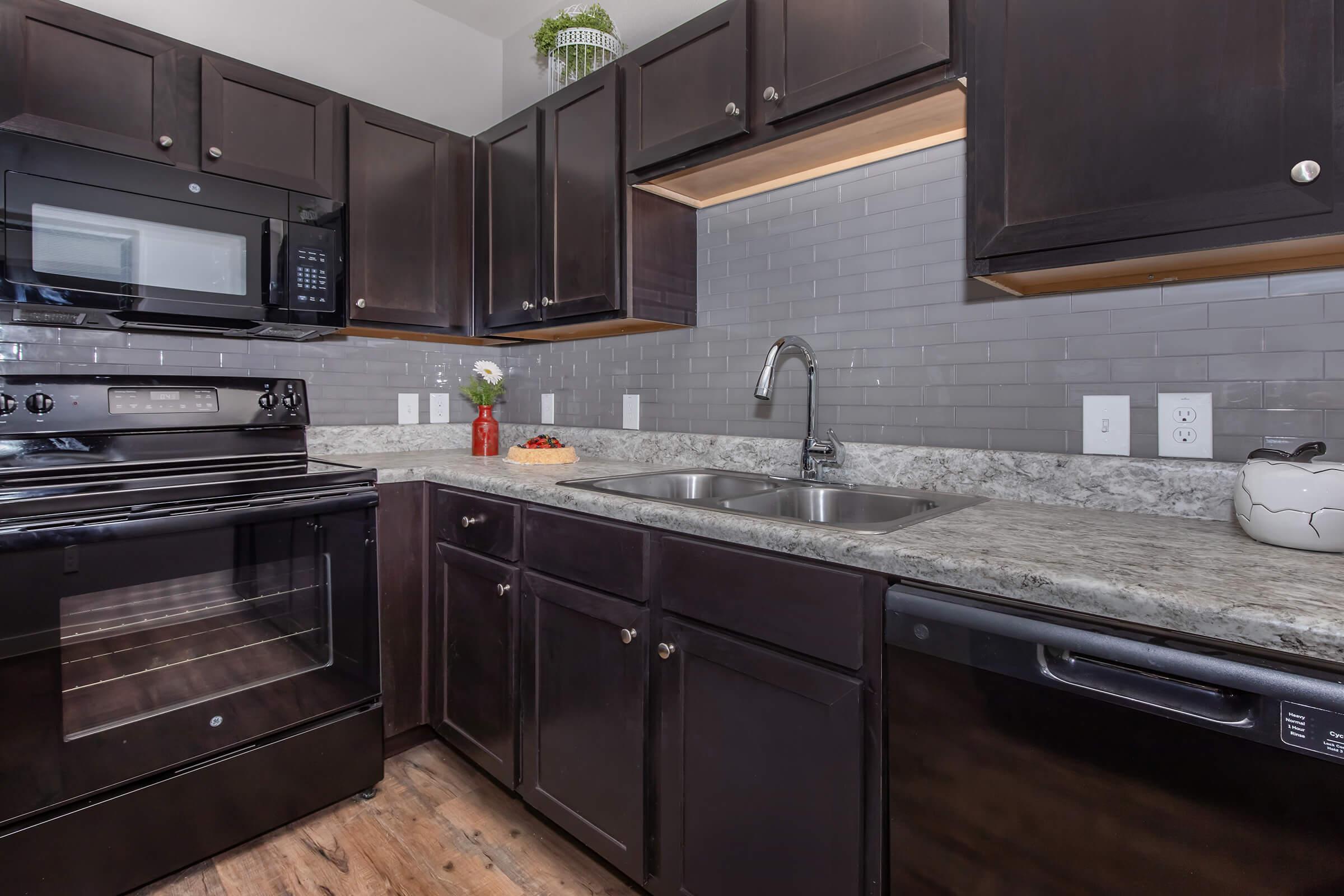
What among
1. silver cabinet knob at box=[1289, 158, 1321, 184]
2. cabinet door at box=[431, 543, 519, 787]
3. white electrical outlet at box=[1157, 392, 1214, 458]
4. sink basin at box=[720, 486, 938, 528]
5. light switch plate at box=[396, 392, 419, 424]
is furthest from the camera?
light switch plate at box=[396, 392, 419, 424]

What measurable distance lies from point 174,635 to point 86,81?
58.1 inches

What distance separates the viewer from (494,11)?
275 cm

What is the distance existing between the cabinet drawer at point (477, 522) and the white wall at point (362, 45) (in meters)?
1.75

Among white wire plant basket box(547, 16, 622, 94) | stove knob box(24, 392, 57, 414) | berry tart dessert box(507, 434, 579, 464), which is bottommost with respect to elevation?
berry tart dessert box(507, 434, 579, 464)

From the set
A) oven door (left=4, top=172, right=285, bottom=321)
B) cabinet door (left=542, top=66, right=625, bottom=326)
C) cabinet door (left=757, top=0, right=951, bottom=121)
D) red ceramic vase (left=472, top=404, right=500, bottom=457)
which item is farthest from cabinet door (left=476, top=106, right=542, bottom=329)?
cabinet door (left=757, top=0, right=951, bottom=121)

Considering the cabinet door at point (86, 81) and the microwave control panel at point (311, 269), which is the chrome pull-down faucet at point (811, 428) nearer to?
the microwave control panel at point (311, 269)

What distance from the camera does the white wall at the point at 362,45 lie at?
2.13 m

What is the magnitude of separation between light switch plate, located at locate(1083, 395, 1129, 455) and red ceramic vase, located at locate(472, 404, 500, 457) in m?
1.98

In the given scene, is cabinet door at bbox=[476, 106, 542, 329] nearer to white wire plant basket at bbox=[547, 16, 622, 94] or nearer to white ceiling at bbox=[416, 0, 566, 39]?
white wire plant basket at bbox=[547, 16, 622, 94]

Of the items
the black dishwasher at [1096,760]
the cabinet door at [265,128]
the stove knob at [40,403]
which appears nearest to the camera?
the black dishwasher at [1096,760]

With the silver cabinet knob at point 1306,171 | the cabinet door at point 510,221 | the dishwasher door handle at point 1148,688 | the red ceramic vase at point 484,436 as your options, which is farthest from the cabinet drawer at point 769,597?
the red ceramic vase at point 484,436

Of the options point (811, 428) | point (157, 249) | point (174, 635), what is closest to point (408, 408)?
point (157, 249)

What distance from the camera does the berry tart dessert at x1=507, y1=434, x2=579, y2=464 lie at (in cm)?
218

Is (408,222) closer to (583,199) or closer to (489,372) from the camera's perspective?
(489,372)
